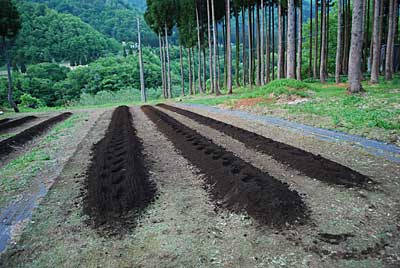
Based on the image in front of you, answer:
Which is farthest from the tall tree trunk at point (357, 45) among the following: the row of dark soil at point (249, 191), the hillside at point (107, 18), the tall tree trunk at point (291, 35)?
the hillside at point (107, 18)

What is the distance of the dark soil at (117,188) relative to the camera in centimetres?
276

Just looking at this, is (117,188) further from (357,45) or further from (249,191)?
(357,45)

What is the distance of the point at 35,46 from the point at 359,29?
62.0 m

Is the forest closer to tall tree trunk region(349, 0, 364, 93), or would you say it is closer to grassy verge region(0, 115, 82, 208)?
grassy verge region(0, 115, 82, 208)

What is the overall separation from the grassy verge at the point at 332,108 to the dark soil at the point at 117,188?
4433mm

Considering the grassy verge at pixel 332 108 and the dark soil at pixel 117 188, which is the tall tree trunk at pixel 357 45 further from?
the dark soil at pixel 117 188

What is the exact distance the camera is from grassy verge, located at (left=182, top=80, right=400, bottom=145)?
19.0 feet

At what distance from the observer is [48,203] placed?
326 cm

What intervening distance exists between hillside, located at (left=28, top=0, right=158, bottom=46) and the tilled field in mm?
82137

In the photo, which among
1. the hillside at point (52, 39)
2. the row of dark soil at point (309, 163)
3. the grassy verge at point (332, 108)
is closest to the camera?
the row of dark soil at point (309, 163)

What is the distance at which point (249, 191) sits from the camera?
302 centimetres

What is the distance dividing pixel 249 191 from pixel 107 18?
93.4 meters

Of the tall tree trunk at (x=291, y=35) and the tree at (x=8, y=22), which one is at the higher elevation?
the tree at (x=8, y=22)

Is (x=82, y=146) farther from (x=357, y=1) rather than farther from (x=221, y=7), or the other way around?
(x=221, y=7)
